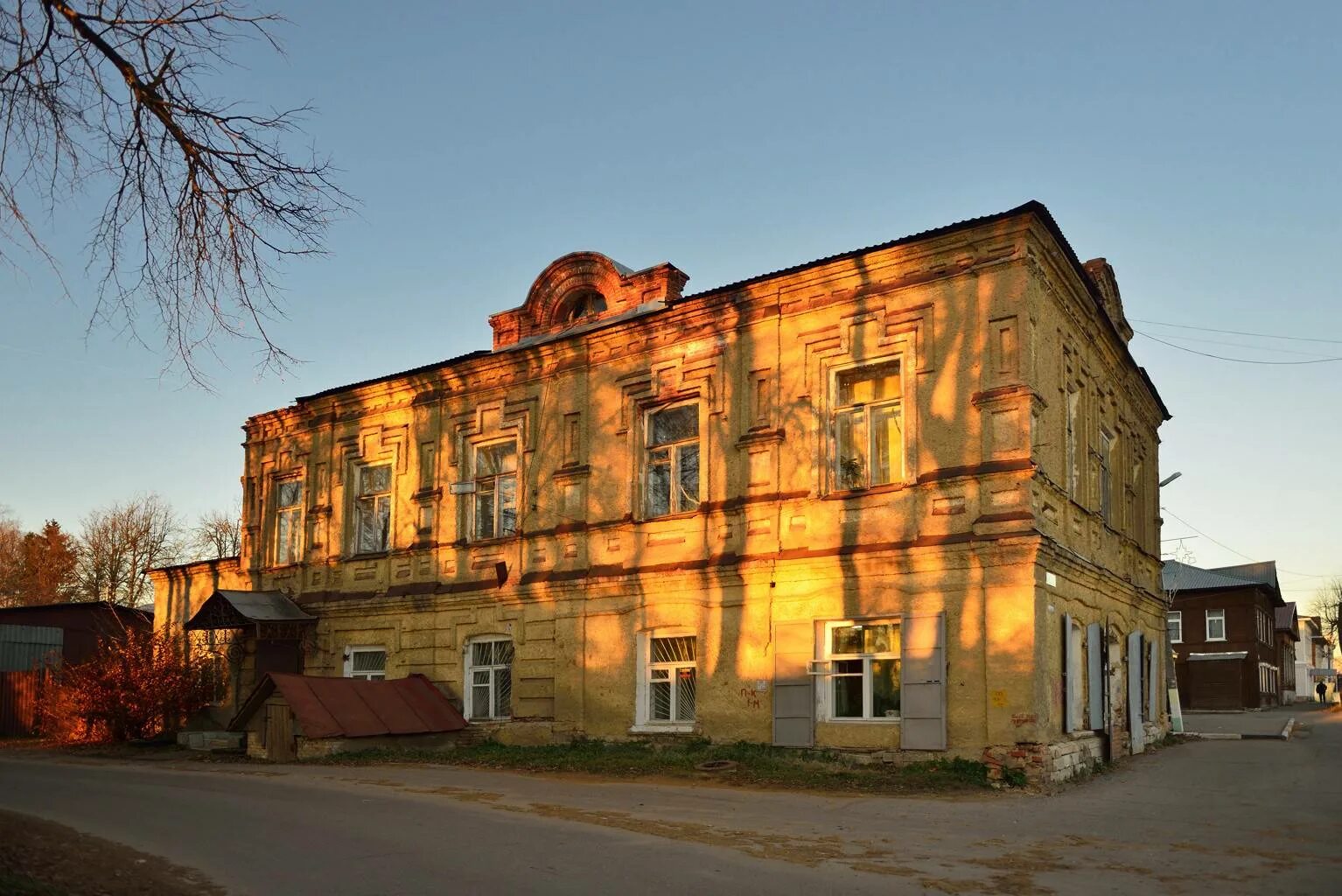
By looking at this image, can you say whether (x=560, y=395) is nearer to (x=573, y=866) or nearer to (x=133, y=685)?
(x=133, y=685)

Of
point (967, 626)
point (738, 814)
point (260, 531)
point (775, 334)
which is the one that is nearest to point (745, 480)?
point (775, 334)

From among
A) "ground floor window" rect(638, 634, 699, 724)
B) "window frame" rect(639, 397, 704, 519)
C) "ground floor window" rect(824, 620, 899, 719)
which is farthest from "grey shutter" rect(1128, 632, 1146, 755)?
"window frame" rect(639, 397, 704, 519)

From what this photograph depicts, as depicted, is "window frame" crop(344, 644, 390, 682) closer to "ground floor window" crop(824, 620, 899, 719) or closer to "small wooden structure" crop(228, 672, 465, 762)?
"small wooden structure" crop(228, 672, 465, 762)

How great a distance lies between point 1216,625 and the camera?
54562mm

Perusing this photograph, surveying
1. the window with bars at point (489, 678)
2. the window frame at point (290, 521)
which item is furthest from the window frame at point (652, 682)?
the window frame at point (290, 521)

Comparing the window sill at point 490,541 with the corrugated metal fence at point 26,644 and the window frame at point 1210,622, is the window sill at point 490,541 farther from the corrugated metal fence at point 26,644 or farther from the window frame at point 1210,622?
the window frame at point 1210,622

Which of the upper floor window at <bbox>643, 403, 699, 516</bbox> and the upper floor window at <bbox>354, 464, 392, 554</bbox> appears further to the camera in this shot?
the upper floor window at <bbox>354, 464, 392, 554</bbox>

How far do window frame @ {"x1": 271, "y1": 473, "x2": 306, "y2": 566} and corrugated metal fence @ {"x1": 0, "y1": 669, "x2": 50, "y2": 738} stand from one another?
6.93 metres

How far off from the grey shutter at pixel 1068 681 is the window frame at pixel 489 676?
9877 mm

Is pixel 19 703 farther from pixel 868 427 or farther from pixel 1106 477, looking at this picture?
pixel 1106 477

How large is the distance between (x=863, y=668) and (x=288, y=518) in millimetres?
15633

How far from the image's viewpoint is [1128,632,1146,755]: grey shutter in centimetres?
2122

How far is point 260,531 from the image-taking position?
1077 inches

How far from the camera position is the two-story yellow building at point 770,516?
16.2 meters
